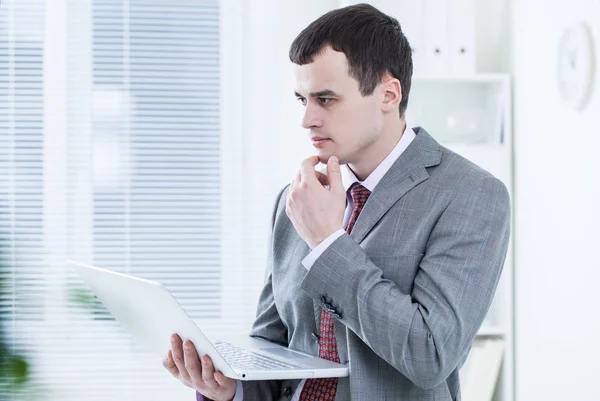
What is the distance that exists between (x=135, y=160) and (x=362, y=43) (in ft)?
6.95

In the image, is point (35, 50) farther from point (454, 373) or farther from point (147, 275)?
point (454, 373)

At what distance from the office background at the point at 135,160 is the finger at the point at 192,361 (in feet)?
6.52

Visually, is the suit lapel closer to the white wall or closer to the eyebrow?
the eyebrow

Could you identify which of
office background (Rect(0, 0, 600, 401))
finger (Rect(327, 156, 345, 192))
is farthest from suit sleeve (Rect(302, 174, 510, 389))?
office background (Rect(0, 0, 600, 401))

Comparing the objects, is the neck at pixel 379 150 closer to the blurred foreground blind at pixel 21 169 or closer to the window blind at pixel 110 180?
the window blind at pixel 110 180

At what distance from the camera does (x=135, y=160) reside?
334 cm

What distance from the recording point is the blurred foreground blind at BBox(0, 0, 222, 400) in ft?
10.8

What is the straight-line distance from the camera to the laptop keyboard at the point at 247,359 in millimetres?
1233

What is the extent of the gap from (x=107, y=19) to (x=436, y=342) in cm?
261

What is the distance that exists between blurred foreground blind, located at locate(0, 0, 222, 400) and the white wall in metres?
1.31

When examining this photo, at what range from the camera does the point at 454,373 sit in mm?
1407

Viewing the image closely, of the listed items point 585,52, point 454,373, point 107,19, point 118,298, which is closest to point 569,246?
point 585,52

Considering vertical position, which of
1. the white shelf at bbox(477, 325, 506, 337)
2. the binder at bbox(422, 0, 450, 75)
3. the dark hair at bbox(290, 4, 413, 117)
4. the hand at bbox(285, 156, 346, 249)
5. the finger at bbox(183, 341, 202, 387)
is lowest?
the white shelf at bbox(477, 325, 506, 337)

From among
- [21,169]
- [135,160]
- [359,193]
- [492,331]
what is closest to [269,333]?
[359,193]
